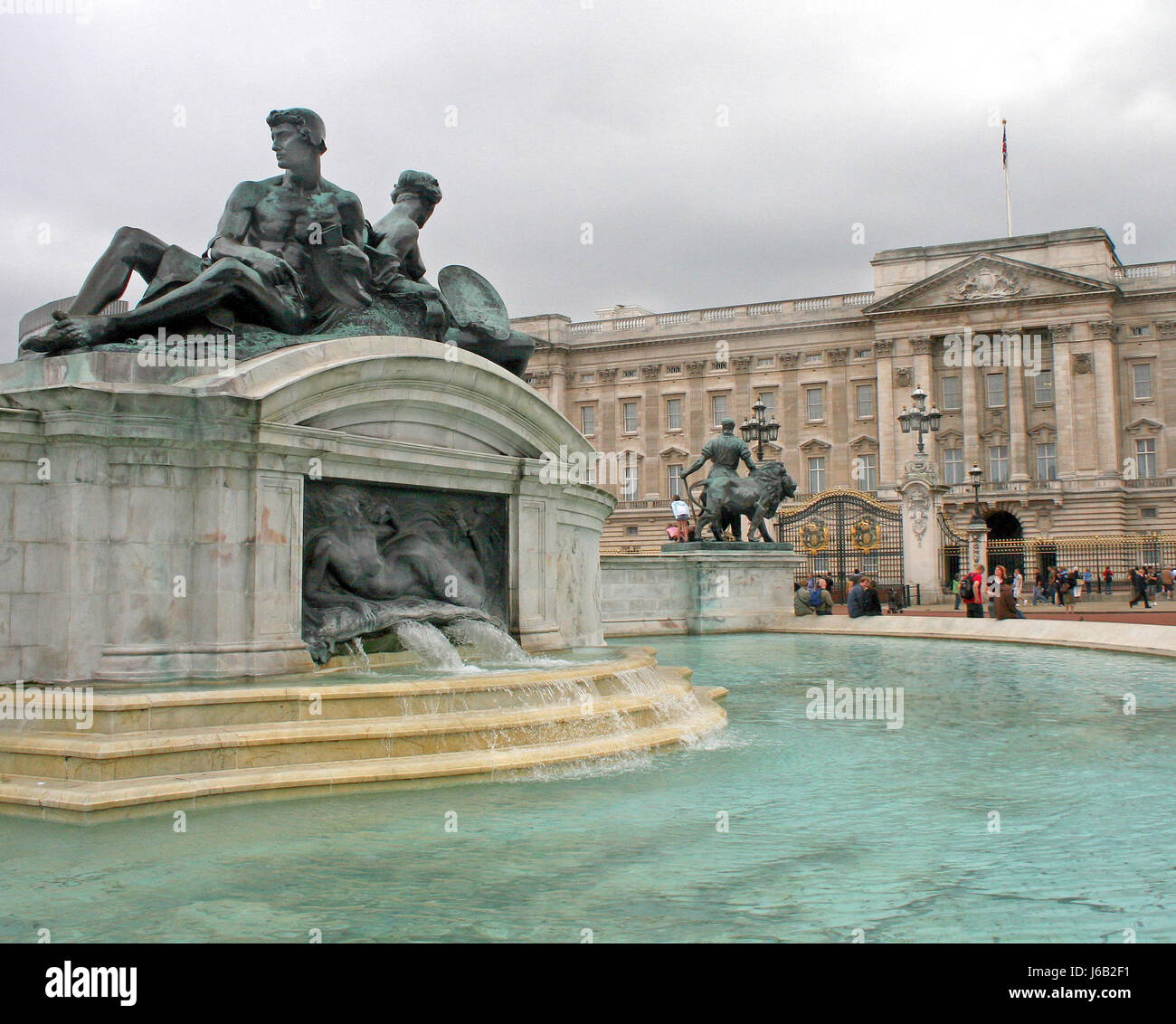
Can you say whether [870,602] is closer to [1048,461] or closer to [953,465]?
[1048,461]

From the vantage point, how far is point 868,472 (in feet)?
222

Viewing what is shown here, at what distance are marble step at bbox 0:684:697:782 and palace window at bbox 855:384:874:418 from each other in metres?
64.3

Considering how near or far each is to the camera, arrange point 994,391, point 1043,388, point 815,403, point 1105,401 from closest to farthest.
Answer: point 1105,401 → point 1043,388 → point 994,391 → point 815,403

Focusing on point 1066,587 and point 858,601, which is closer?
point 858,601

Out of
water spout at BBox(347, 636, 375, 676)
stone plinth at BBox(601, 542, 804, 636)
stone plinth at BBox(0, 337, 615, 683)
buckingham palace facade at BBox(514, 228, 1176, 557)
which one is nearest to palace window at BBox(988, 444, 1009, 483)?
buckingham palace facade at BBox(514, 228, 1176, 557)

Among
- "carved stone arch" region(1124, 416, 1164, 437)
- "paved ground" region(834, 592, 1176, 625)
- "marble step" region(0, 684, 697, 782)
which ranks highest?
"carved stone arch" region(1124, 416, 1164, 437)

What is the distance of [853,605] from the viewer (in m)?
22.4

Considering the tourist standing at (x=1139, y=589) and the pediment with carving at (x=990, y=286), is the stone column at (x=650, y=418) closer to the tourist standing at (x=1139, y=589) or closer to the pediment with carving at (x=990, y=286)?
the pediment with carving at (x=990, y=286)

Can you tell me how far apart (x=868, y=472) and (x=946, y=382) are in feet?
22.2

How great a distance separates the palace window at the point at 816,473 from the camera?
69.1 m

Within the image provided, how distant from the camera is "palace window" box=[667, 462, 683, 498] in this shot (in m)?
71.3

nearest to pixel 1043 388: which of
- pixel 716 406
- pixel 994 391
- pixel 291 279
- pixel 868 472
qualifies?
pixel 994 391

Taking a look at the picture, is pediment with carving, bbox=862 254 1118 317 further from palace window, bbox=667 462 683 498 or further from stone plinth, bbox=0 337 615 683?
stone plinth, bbox=0 337 615 683

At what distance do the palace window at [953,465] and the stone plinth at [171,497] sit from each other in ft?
199
